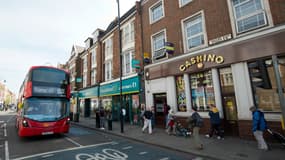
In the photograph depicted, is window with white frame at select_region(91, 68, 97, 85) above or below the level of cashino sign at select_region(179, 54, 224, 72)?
above

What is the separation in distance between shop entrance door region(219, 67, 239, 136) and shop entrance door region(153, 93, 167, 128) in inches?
163

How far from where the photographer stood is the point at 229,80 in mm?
8086

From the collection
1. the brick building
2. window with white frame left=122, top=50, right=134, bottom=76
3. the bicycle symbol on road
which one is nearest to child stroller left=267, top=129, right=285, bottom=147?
the brick building

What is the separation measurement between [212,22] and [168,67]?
3829 millimetres

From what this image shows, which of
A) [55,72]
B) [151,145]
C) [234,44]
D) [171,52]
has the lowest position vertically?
[151,145]

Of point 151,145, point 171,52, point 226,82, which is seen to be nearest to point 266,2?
point 226,82

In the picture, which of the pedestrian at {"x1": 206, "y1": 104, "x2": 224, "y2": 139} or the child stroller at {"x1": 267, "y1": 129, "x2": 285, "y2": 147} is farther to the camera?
the pedestrian at {"x1": 206, "y1": 104, "x2": 224, "y2": 139}

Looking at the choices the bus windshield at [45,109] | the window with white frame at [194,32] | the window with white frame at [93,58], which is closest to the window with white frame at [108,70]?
the window with white frame at [93,58]

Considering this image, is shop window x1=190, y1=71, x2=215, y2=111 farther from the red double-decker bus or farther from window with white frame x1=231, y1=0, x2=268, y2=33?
the red double-decker bus

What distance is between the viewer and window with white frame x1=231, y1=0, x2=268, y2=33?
717 centimetres

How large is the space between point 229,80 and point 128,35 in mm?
10642

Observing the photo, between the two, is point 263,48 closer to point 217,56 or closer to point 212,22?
point 217,56

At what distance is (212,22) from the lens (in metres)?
8.70

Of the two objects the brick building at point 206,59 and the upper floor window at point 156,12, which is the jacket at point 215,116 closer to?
the brick building at point 206,59
